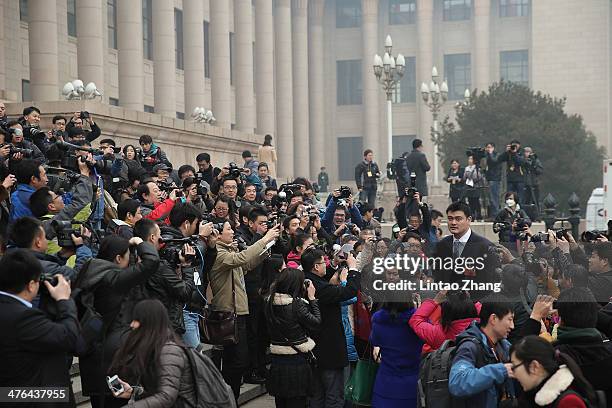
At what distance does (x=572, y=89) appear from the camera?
66125mm

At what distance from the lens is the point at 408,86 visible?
235ft

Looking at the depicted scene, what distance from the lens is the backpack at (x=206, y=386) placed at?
20.4 feet

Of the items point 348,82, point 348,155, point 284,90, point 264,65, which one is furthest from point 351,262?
point 348,82

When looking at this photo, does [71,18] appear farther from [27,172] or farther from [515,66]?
[515,66]

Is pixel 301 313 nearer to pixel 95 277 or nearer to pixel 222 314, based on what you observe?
pixel 222 314

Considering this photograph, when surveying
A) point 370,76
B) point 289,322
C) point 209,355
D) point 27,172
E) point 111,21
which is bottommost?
point 209,355

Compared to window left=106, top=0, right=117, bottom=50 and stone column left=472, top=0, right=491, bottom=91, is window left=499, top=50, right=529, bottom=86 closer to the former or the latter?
stone column left=472, top=0, right=491, bottom=91

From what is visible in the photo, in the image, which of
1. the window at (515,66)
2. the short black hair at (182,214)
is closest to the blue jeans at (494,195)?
the short black hair at (182,214)

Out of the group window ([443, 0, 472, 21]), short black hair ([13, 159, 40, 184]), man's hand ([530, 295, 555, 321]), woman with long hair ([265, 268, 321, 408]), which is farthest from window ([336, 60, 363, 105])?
man's hand ([530, 295, 555, 321])

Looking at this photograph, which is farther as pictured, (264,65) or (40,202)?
(264,65)

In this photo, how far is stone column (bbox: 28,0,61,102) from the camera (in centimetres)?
3122

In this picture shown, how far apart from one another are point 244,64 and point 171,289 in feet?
144

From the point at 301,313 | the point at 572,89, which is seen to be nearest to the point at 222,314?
the point at 301,313

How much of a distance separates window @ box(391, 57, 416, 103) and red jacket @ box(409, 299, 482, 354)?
6406 centimetres
